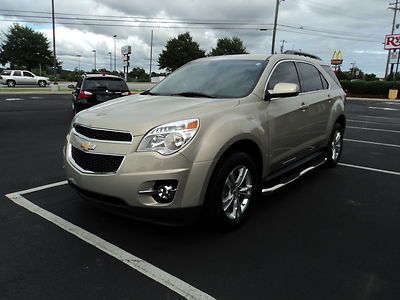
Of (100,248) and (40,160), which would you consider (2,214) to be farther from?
(40,160)

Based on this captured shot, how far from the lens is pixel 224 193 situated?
3.84m

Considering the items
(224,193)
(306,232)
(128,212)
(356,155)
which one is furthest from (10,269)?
(356,155)

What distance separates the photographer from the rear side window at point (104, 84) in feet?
40.2

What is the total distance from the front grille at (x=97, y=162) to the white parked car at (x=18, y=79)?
40615mm

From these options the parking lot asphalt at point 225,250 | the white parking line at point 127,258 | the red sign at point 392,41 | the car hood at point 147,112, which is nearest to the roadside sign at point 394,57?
the red sign at point 392,41

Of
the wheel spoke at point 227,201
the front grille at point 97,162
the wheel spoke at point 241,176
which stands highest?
the front grille at point 97,162

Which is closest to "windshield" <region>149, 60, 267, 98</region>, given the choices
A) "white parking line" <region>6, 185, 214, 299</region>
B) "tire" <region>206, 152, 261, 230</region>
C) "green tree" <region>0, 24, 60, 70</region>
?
"tire" <region>206, 152, 261, 230</region>

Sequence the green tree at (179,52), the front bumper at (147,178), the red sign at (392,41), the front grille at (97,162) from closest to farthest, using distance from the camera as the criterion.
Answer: the front bumper at (147,178)
the front grille at (97,162)
the red sign at (392,41)
the green tree at (179,52)

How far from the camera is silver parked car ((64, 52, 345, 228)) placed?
339cm

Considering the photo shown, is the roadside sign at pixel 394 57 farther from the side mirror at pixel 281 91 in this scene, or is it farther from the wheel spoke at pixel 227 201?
the wheel spoke at pixel 227 201

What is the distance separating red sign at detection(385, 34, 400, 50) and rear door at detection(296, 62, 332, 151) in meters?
44.0

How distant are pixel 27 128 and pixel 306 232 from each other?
9007 mm

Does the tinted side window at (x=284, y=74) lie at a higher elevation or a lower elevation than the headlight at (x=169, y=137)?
higher

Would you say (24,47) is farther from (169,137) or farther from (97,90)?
(169,137)
